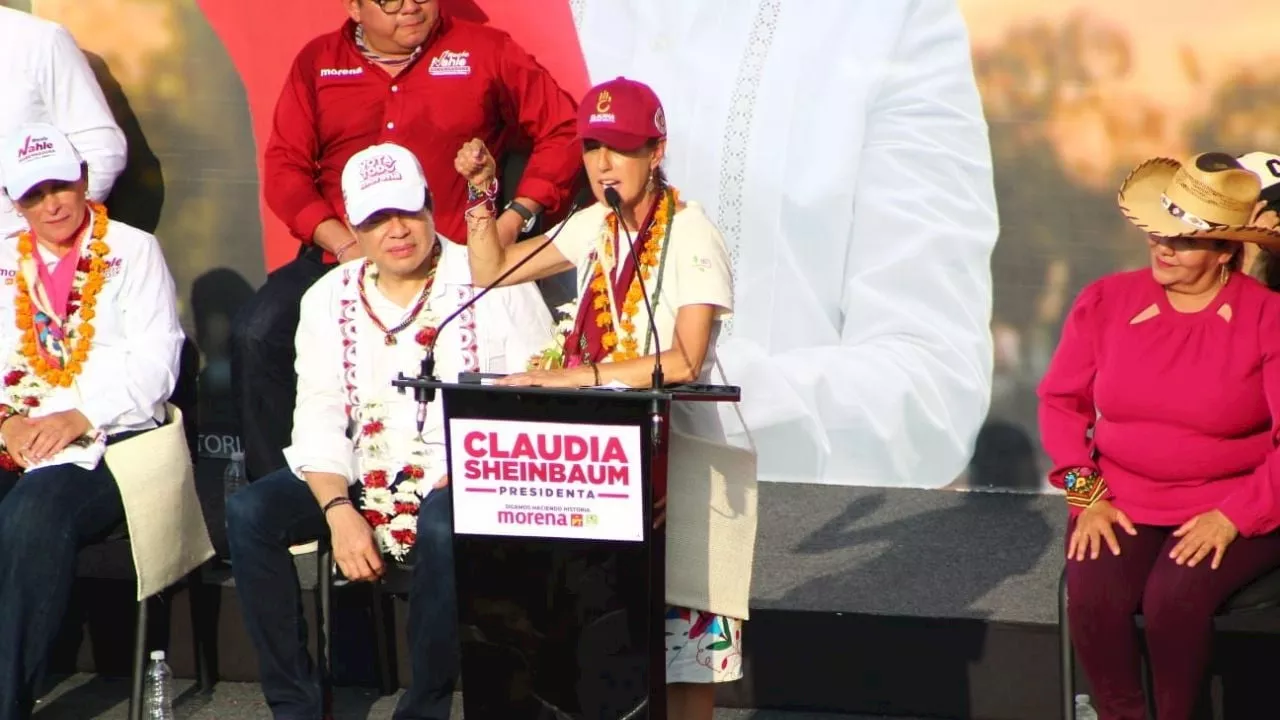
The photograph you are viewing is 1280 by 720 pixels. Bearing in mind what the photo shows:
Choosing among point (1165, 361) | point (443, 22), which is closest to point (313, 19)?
point (443, 22)

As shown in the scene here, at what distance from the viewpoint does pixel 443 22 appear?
518cm

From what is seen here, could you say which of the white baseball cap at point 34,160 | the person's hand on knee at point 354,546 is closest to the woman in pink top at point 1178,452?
the person's hand on knee at point 354,546

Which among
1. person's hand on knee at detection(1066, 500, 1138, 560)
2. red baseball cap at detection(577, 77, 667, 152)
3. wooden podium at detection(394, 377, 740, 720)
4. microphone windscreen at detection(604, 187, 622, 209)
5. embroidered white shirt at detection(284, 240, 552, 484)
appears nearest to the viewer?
wooden podium at detection(394, 377, 740, 720)

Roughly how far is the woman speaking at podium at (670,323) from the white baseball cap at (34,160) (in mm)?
1291

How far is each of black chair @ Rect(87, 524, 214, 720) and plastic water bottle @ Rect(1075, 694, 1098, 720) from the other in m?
2.28

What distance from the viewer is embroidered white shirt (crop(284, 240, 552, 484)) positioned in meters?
4.01

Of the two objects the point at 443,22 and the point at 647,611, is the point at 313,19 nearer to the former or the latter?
the point at 443,22

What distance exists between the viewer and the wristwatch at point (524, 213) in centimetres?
496

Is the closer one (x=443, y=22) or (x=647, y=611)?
(x=647, y=611)

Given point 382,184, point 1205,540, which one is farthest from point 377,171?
point 1205,540

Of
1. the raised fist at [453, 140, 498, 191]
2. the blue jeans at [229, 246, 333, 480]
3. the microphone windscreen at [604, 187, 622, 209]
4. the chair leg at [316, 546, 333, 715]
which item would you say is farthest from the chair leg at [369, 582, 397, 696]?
the microphone windscreen at [604, 187, 622, 209]

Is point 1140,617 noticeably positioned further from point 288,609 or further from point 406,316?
point 288,609

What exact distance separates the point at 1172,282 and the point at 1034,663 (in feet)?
3.46

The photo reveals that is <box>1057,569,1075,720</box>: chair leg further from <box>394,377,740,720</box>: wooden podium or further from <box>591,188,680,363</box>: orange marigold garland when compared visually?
<box>591,188,680,363</box>: orange marigold garland
